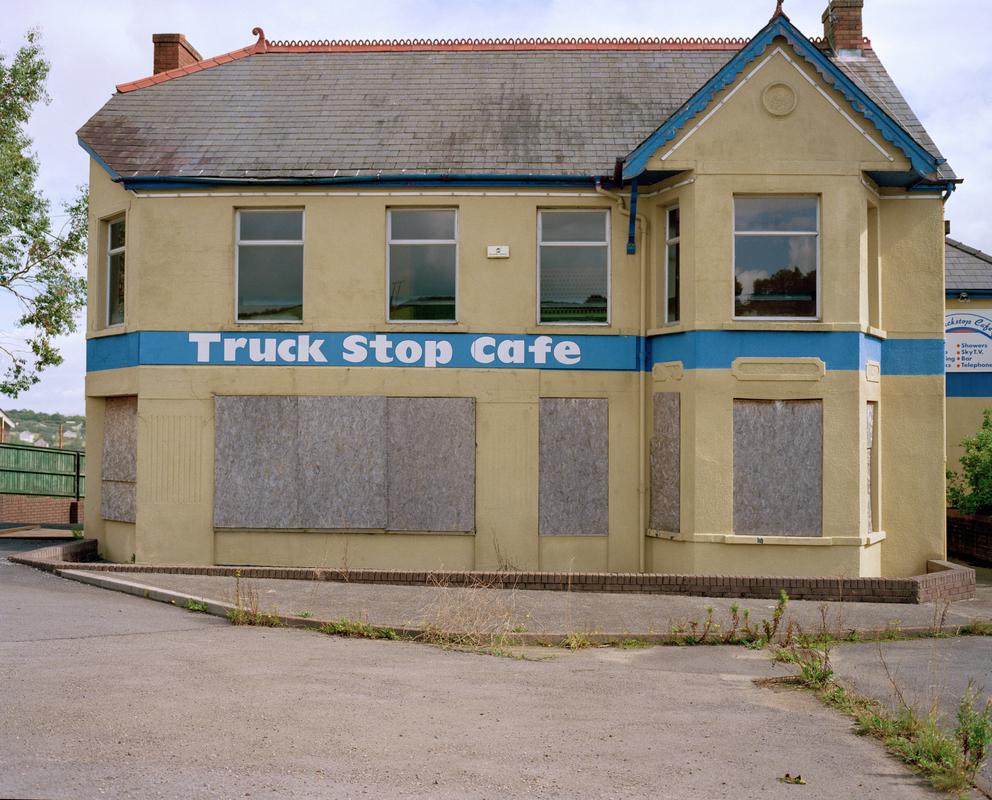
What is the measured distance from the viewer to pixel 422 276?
52.7ft

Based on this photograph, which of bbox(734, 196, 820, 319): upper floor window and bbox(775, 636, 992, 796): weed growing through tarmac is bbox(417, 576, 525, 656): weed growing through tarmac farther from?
bbox(734, 196, 820, 319): upper floor window

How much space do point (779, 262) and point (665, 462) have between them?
3.35 metres

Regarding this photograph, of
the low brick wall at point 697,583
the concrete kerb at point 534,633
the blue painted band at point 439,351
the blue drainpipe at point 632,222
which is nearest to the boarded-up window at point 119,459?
the blue painted band at point 439,351

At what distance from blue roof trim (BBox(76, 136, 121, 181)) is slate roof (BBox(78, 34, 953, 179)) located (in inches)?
2.7

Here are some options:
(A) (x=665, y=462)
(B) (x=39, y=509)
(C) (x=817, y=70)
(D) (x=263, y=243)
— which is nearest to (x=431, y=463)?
(A) (x=665, y=462)

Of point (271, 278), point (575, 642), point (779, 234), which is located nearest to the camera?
point (575, 642)

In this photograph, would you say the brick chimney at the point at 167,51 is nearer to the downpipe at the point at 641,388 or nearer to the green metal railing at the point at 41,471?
the downpipe at the point at 641,388

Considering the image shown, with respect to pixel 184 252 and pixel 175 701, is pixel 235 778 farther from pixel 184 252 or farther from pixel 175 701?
pixel 184 252

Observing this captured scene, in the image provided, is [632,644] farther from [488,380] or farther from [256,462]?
[256,462]

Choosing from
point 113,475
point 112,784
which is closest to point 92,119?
point 113,475

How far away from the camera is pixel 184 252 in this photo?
16094 mm

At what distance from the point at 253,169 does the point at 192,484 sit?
495cm

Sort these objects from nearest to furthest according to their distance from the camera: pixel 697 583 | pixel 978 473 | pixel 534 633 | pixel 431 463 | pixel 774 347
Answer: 1. pixel 534 633
2. pixel 697 583
3. pixel 774 347
4. pixel 431 463
5. pixel 978 473

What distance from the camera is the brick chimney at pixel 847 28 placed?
18.6 metres
